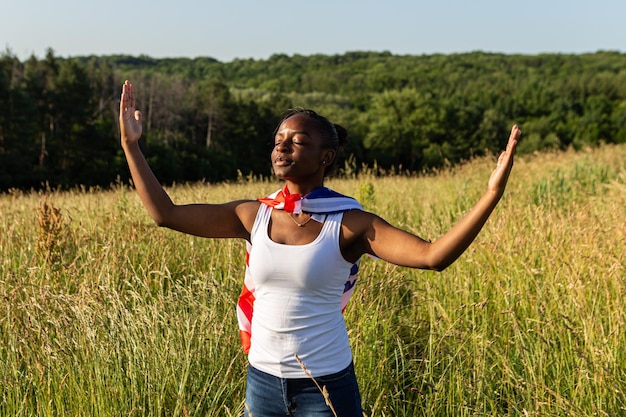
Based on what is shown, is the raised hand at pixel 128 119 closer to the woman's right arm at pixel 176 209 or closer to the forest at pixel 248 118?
the woman's right arm at pixel 176 209

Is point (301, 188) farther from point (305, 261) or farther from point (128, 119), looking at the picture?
point (128, 119)

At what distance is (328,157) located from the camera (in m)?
1.80

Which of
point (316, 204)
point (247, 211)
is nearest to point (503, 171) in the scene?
point (316, 204)

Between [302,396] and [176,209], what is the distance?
0.70 meters

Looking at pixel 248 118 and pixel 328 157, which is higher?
pixel 248 118

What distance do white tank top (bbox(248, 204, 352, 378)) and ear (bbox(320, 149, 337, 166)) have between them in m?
0.20

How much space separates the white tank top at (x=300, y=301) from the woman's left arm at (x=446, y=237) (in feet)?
0.40

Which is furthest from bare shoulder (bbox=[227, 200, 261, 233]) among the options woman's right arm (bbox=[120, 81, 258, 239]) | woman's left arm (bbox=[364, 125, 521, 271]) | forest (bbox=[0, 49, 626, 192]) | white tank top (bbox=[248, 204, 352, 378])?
forest (bbox=[0, 49, 626, 192])

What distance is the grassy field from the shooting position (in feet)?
7.93

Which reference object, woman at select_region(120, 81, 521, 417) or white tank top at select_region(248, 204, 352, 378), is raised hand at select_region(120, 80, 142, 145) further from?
white tank top at select_region(248, 204, 352, 378)

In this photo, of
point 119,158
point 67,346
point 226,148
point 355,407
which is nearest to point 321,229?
point 355,407

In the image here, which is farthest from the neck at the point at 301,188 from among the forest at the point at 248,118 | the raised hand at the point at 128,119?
the forest at the point at 248,118

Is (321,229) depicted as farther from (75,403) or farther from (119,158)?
(119,158)

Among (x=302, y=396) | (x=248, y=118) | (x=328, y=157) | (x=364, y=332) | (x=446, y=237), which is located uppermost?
(x=248, y=118)
